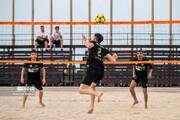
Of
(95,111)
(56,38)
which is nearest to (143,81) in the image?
(95,111)

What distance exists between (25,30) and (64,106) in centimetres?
733

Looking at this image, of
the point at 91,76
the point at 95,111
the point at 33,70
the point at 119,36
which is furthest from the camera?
the point at 119,36

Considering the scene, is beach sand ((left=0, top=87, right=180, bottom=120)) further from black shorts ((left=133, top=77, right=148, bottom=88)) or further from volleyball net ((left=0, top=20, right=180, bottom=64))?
volleyball net ((left=0, top=20, right=180, bottom=64))

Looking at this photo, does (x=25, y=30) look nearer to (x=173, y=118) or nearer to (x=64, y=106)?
(x=64, y=106)

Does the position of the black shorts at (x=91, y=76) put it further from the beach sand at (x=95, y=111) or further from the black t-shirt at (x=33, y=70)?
the black t-shirt at (x=33, y=70)

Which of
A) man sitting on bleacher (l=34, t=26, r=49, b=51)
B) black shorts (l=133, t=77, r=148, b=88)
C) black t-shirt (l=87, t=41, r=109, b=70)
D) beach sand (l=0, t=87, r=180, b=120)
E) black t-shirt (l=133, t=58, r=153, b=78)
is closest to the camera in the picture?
beach sand (l=0, t=87, r=180, b=120)

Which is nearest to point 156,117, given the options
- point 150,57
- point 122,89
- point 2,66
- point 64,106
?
point 64,106

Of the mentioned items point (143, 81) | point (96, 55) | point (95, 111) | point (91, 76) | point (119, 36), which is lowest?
point (95, 111)

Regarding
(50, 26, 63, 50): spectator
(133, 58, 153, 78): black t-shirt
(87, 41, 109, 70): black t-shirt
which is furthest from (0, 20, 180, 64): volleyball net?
(87, 41, 109, 70): black t-shirt

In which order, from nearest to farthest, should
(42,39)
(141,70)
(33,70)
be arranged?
1. (33,70)
2. (141,70)
3. (42,39)

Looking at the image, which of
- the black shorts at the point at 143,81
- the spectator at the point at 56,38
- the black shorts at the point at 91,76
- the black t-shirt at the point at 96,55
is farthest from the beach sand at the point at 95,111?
the spectator at the point at 56,38

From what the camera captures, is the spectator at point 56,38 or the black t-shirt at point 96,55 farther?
the spectator at point 56,38

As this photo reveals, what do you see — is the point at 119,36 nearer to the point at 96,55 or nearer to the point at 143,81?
the point at 143,81

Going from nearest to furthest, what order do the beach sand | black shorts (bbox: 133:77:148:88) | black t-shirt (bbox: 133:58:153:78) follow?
the beach sand, black shorts (bbox: 133:77:148:88), black t-shirt (bbox: 133:58:153:78)
